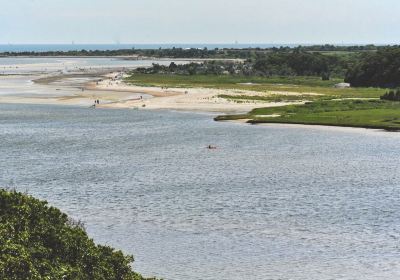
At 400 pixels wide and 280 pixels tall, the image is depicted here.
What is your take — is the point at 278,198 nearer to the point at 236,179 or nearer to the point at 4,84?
the point at 236,179

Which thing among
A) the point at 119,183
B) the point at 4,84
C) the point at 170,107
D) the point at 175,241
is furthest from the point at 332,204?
the point at 4,84

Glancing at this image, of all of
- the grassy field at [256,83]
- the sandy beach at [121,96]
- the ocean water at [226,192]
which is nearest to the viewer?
the ocean water at [226,192]

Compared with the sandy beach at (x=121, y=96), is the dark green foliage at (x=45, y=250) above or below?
above

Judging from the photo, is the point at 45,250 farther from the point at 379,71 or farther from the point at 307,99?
the point at 379,71

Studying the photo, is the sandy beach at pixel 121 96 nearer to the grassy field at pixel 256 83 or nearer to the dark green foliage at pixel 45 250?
the grassy field at pixel 256 83

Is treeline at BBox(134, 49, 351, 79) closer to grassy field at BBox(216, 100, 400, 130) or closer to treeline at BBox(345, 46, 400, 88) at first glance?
treeline at BBox(345, 46, 400, 88)

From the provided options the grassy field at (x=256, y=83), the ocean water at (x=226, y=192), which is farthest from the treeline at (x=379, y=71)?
the ocean water at (x=226, y=192)
